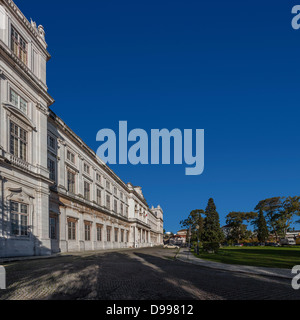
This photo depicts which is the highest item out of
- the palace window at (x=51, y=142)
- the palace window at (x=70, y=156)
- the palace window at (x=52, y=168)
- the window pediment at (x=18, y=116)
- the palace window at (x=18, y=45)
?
the palace window at (x=18, y=45)

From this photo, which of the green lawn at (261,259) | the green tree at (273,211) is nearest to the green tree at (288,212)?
the green tree at (273,211)

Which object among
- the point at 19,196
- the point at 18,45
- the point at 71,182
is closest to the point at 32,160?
the point at 19,196

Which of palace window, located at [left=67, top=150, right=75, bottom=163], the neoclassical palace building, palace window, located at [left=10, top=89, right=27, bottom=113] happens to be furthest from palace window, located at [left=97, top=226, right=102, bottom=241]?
palace window, located at [left=10, top=89, right=27, bottom=113]

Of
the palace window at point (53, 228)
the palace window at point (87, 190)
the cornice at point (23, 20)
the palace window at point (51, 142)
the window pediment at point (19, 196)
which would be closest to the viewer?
the window pediment at point (19, 196)

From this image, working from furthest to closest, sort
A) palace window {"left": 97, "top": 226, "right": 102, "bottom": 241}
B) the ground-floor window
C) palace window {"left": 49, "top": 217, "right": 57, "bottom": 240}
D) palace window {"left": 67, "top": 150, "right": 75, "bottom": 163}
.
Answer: palace window {"left": 97, "top": 226, "right": 102, "bottom": 241} → palace window {"left": 67, "top": 150, "right": 75, "bottom": 163} → the ground-floor window → palace window {"left": 49, "top": 217, "right": 57, "bottom": 240}

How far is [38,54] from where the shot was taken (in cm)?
2670

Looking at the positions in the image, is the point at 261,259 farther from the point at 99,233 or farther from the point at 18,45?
the point at 99,233

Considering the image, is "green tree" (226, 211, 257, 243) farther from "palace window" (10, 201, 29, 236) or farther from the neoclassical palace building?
"palace window" (10, 201, 29, 236)

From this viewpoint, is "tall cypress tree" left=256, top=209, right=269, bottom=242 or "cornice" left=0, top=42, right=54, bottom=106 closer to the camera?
"cornice" left=0, top=42, right=54, bottom=106

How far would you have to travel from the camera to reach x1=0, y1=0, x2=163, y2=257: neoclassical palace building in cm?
2055

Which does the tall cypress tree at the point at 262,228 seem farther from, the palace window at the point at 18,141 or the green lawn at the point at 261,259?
the palace window at the point at 18,141

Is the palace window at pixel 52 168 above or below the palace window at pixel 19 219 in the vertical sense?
above

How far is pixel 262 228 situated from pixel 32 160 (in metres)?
81.9

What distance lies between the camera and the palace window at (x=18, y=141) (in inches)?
850
